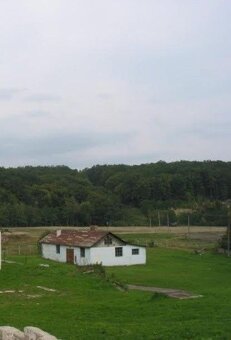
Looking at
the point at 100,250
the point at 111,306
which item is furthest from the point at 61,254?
the point at 111,306

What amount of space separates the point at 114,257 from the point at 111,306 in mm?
32279

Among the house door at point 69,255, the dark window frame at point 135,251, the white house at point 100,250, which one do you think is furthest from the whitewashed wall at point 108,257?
the house door at point 69,255

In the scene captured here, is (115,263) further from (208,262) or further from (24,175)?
(24,175)

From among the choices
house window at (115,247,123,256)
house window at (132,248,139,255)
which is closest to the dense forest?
house window at (115,247,123,256)

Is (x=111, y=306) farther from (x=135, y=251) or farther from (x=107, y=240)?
(x=135, y=251)

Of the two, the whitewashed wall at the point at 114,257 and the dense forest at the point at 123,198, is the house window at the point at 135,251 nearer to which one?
the whitewashed wall at the point at 114,257

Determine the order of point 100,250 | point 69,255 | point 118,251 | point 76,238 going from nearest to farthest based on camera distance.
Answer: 1. point 100,250
2. point 118,251
3. point 69,255
4. point 76,238

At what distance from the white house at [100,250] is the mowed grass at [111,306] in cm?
913

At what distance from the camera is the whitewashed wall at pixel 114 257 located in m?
56.4

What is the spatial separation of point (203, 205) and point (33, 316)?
134 meters

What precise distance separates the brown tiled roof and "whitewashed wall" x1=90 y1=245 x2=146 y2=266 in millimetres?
1053

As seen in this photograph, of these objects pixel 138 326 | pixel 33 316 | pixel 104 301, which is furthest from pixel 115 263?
pixel 138 326

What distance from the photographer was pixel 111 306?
2517cm

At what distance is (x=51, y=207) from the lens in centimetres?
A: 14625
